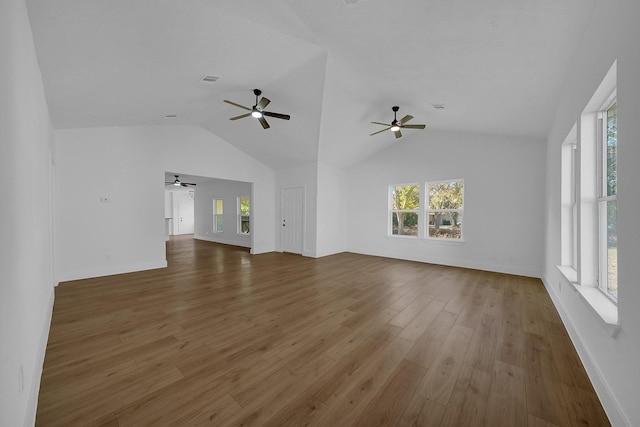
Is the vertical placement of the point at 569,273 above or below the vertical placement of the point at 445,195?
below

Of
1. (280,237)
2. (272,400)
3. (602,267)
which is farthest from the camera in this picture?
(280,237)

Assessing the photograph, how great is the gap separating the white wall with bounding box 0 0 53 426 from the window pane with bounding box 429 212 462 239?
21.3 feet

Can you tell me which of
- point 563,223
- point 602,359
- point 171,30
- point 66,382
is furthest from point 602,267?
point 171,30

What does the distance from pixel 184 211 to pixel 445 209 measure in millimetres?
12405

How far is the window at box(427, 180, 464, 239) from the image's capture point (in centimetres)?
591

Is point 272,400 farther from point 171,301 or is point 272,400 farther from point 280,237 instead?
point 280,237

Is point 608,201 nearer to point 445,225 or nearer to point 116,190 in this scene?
point 445,225

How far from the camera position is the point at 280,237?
25.8 feet

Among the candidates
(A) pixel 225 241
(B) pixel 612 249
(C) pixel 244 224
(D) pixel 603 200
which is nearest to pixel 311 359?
(B) pixel 612 249

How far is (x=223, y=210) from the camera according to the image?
978cm

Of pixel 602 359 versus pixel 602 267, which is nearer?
pixel 602 359

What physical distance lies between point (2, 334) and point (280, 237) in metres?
6.82

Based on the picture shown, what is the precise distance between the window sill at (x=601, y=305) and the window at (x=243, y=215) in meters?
8.22

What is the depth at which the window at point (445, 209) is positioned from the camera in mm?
5906
